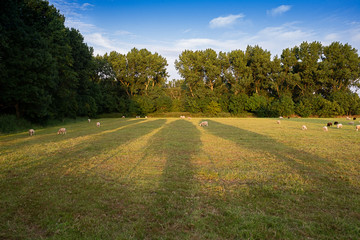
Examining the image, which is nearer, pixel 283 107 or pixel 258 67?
pixel 283 107

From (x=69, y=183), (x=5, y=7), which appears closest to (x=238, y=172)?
(x=69, y=183)

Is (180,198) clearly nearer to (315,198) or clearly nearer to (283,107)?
(315,198)

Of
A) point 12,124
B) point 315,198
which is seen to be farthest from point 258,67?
point 315,198

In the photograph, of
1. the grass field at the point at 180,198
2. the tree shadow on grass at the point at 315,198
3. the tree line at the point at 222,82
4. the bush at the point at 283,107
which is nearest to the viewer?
the grass field at the point at 180,198

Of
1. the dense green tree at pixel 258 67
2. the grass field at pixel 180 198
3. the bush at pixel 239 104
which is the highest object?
the dense green tree at pixel 258 67

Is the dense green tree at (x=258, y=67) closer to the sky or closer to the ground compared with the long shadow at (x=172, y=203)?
closer to the sky

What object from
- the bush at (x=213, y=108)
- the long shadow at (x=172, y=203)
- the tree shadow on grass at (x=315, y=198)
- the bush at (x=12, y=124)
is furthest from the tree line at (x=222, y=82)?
the tree shadow on grass at (x=315, y=198)

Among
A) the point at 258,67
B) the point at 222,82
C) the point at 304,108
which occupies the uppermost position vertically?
the point at 258,67

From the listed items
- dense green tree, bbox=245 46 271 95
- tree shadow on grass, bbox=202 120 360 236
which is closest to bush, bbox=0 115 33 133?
tree shadow on grass, bbox=202 120 360 236

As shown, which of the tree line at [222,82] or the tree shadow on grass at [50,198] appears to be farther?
the tree line at [222,82]

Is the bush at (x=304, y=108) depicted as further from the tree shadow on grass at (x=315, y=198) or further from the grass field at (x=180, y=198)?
the tree shadow on grass at (x=315, y=198)

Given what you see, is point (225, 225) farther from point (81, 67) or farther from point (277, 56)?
point (277, 56)

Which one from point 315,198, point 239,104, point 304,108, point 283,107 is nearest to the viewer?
point 315,198

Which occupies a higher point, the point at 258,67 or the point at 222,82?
the point at 258,67
